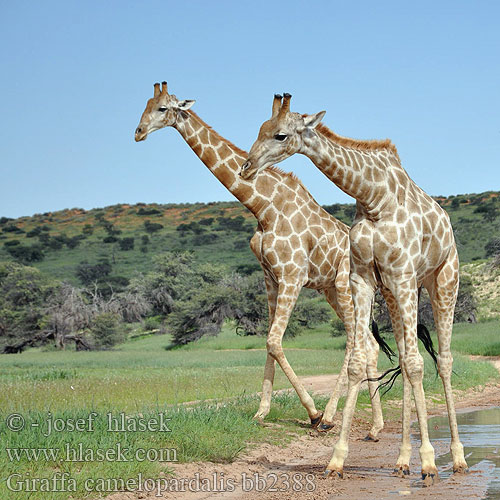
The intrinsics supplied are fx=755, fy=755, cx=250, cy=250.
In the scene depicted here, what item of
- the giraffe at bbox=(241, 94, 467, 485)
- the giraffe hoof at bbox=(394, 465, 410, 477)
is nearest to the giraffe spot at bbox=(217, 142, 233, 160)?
the giraffe at bbox=(241, 94, 467, 485)

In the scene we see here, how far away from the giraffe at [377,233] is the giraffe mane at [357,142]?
0.04 feet

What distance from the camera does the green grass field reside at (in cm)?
708

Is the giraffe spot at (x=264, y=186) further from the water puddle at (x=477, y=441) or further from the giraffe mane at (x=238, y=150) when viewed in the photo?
the water puddle at (x=477, y=441)

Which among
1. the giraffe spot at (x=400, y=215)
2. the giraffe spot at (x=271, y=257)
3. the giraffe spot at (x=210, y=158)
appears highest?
the giraffe spot at (x=210, y=158)

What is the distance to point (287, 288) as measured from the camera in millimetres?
9961

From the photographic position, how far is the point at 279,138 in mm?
7469

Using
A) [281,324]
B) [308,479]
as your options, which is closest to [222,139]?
[281,324]

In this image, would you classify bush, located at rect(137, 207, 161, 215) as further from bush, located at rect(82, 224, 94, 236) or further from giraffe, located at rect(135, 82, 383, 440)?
giraffe, located at rect(135, 82, 383, 440)

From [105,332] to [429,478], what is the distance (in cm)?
3206

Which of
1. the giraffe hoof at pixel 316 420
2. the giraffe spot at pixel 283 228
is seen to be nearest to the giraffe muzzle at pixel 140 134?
the giraffe spot at pixel 283 228

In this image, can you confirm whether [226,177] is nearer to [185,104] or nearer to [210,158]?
[210,158]

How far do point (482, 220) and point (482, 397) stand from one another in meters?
55.0

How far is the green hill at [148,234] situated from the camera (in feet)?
214

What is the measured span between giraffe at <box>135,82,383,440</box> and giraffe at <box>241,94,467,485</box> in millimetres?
2143
